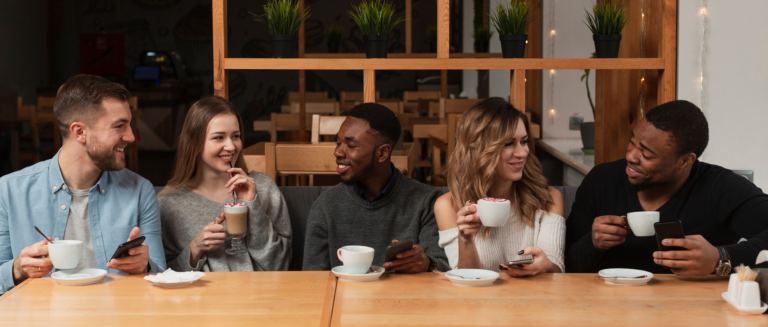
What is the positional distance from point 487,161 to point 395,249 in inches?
17.9

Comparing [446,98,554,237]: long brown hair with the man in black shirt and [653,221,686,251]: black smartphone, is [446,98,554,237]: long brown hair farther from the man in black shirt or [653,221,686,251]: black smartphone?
[653,221,686,251]: black smartphone

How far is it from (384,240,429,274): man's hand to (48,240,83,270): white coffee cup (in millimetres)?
758

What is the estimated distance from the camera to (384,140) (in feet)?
7.02

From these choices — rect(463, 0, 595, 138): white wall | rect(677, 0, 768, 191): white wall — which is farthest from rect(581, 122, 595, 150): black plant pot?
rect(677, 0, 768, 191): white wall

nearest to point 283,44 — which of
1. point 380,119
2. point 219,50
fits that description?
point 219,50

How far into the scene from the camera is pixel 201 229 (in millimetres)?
2127

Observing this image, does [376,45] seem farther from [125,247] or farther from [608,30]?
[125,247]

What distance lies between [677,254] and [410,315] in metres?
0.69

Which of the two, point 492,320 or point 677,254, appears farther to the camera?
point 677,254

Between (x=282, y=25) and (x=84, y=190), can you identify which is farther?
(x=282, y=25)

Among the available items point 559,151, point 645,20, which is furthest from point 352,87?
point 645,20

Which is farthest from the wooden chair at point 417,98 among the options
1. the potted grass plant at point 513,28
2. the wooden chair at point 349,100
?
the potted grass plant at point 513,28

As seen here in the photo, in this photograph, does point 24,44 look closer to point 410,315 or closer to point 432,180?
point 432,180

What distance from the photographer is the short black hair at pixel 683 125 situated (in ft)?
6.04
